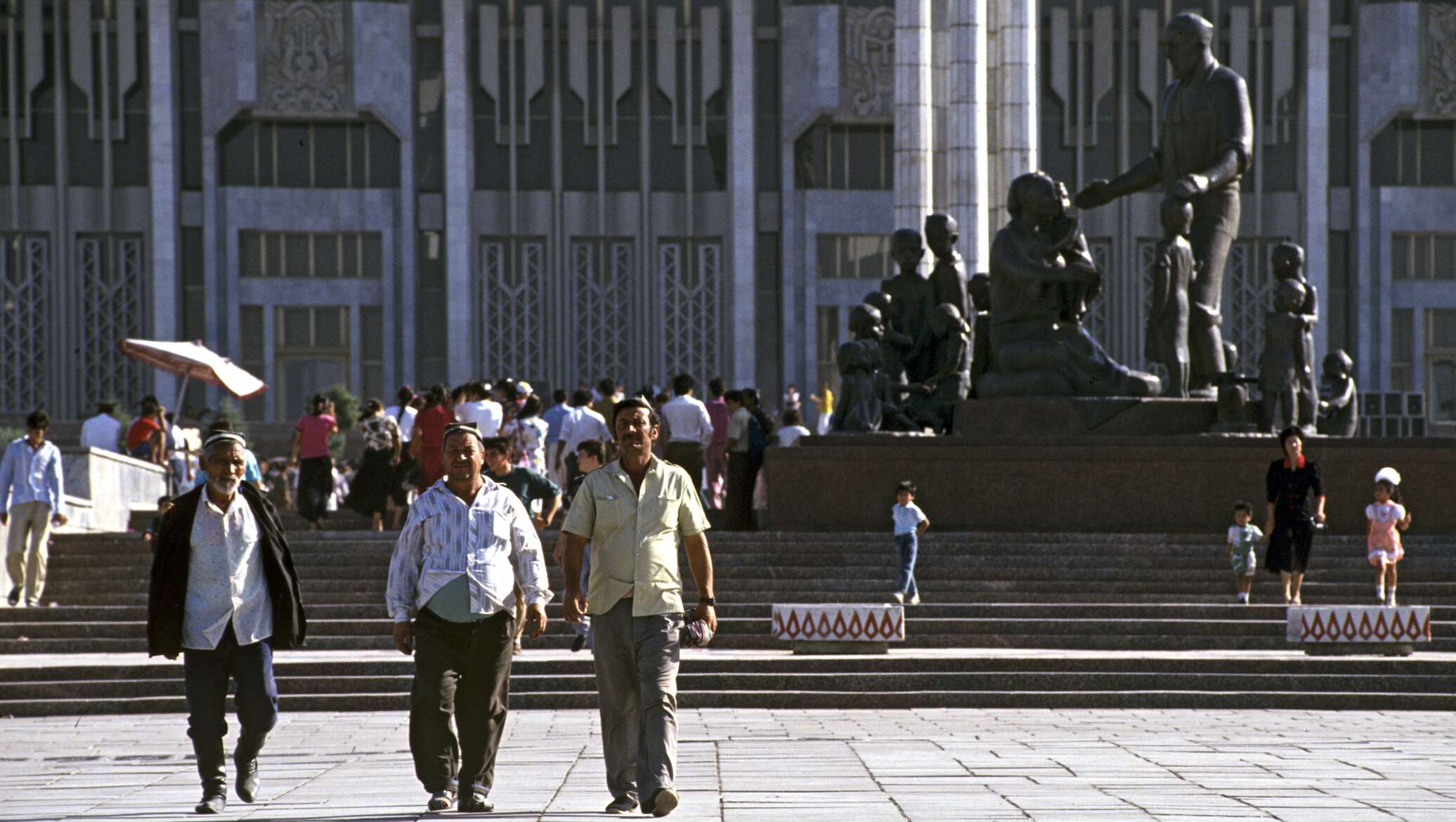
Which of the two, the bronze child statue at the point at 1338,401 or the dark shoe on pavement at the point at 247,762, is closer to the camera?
the dark shoe on pavement at the point at 247,762

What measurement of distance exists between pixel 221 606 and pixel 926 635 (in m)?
7.52

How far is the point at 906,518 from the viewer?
50.3 feet

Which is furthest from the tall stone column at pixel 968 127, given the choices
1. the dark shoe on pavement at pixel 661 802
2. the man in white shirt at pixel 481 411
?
the dark shoe on pavement at pixel 661 802

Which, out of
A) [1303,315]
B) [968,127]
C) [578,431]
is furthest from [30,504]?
[968,127]

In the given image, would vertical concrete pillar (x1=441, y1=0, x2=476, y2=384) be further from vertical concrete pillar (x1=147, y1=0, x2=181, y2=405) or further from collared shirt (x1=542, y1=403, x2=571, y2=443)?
collared shirt (x1=542, y1=403, x2=571, y2=443)

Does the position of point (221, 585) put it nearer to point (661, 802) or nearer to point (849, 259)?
point (661, 802)

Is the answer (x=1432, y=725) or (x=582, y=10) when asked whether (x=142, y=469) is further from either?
(x=582, y=10)

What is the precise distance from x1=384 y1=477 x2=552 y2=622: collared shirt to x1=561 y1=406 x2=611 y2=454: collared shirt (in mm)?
10954

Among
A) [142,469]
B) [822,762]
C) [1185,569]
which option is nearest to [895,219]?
[142,469]

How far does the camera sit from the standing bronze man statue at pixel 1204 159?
18172 mm

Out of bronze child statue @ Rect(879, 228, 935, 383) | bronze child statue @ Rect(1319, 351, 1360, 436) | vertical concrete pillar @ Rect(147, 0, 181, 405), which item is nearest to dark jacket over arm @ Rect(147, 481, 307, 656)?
bronze child statue @ Rect(879, 228, 935, 383)

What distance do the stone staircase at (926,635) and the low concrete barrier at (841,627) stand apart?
216 mm

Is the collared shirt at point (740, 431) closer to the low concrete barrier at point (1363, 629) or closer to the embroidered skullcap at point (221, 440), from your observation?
the low concrete barrier at point (1363, 629)

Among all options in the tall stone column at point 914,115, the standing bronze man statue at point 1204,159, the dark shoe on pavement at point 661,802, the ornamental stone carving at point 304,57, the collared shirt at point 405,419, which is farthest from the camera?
the ornamental stone carving at point 304,57
